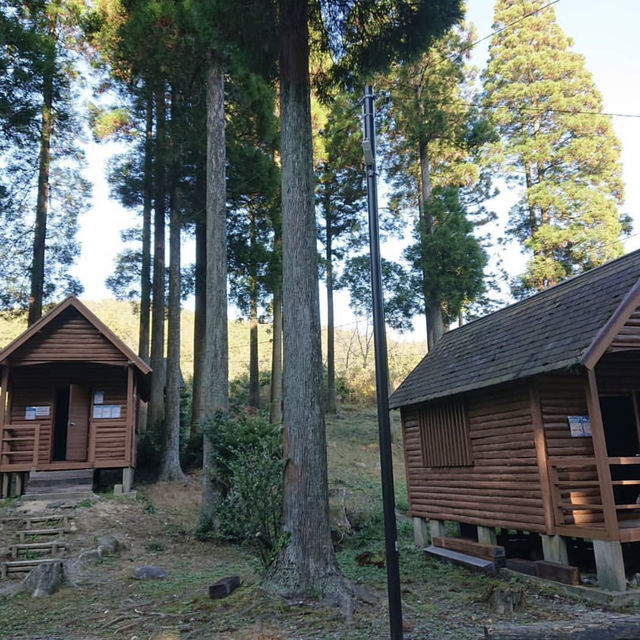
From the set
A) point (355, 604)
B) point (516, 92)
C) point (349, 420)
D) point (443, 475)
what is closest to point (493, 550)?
point (443, 475)

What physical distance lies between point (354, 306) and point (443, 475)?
50.9 feet

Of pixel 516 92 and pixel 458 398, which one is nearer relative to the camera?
pixel 458 398

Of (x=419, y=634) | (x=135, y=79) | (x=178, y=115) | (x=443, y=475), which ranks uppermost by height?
(x=135, y=79)

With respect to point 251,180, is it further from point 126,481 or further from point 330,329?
point 126,481

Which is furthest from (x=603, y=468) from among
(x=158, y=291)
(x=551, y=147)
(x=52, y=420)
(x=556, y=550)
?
(x=551, y=147)

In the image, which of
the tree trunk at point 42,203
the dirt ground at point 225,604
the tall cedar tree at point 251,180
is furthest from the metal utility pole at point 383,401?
the tree trunk at point 42,203

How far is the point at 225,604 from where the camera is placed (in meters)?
6.90

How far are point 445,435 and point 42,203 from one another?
56.5 feet

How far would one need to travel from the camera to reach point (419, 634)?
6062 mm

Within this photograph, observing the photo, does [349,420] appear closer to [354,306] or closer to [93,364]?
[354,306]

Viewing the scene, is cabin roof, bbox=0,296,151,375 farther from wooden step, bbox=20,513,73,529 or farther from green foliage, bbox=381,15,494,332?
green foliage, bbox=381,15,494,332

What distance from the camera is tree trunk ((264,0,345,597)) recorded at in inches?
287

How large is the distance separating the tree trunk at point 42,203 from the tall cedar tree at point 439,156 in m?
12.4

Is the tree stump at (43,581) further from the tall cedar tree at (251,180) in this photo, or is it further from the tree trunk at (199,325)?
the tall cedar tree at (251,180)
